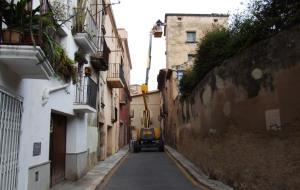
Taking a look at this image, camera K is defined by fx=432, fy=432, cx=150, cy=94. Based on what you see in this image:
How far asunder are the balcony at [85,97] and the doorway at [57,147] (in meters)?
0.66

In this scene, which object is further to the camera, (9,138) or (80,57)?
(80,57)

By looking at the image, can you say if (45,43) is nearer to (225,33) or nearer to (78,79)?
(78,79)

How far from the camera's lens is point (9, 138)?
26.1ft

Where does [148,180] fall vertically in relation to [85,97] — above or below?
below

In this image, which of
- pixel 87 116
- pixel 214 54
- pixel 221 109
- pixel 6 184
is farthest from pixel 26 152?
pixel 214 54

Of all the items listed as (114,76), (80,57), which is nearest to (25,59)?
(80,57)

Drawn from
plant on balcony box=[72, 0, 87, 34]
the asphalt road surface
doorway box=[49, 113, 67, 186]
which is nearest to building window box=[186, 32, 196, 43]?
the asphalt road surface

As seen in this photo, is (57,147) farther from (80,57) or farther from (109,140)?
(109,140)

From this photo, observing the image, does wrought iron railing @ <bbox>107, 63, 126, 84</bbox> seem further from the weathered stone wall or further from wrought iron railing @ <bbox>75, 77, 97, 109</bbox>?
the weathered stone wall

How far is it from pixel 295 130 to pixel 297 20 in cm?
267

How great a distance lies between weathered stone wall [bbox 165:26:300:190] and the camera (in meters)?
9.19

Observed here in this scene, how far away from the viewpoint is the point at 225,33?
56.5 ft

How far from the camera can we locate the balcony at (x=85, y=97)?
14352 millimetres

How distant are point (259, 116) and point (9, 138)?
594 cm
